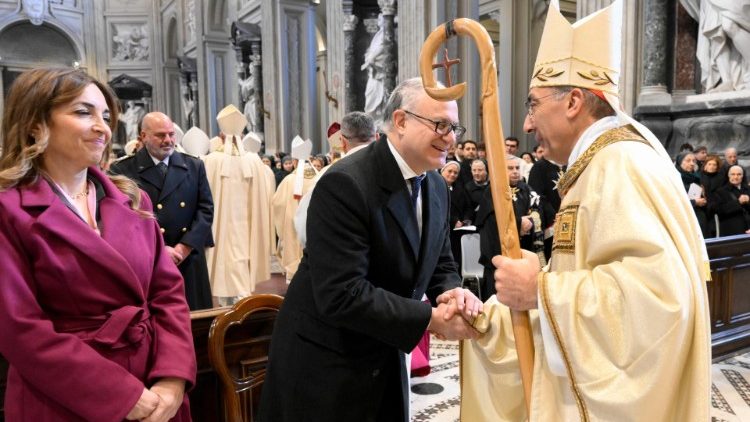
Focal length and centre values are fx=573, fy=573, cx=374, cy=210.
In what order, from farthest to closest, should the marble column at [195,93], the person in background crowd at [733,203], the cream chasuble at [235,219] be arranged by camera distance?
the marble column at [195,93] < the person in background crowd at [733,203] < the cream chasuble at [235,219]

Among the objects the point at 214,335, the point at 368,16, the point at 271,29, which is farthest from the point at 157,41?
the point at 214,335

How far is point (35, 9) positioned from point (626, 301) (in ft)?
91.3

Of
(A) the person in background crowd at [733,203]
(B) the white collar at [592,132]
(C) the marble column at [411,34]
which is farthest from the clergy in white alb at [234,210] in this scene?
(A) the person in background crowd at [733,203]

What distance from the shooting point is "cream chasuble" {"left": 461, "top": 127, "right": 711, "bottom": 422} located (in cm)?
134

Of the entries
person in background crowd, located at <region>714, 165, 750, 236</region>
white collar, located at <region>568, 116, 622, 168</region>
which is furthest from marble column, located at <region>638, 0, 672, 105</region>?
white collar, located at <region>568, 116, 622, 168</region>

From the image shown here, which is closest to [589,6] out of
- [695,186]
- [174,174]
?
[695,186]

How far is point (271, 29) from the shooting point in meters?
14.8

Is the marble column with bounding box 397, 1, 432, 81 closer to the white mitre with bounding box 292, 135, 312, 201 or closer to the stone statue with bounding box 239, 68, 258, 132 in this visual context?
the white mitre with bounding box 292, 135, 312, 201

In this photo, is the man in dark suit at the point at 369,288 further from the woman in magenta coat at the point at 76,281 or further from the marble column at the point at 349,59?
the marble column at the point at 349,59

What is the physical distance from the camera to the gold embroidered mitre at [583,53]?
1606 mm

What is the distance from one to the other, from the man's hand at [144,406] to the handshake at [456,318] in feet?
2.60

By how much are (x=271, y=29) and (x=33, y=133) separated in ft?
46.1

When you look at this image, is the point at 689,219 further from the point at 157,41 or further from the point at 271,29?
the point at 157,41

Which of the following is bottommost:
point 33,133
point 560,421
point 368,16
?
point 560,421
